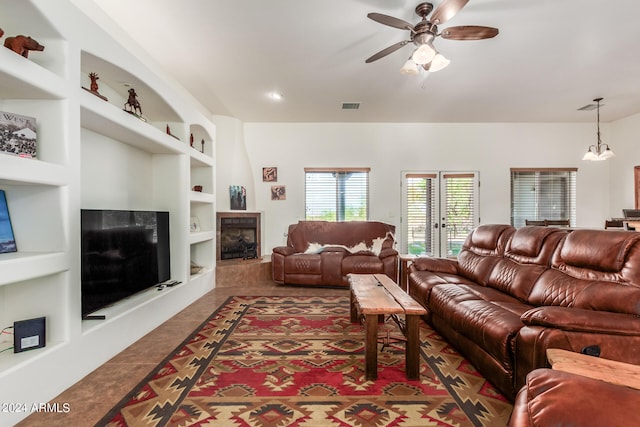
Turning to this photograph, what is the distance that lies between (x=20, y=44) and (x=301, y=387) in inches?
106

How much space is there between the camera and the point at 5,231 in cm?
188

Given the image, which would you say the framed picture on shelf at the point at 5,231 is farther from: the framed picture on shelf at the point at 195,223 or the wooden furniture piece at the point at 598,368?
the wooden furniture piece at the point at 598,368

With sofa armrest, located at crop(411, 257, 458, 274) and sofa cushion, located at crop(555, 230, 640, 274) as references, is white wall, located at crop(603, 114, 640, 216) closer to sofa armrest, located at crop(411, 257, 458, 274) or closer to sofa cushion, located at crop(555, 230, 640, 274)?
sofa armrest, located at crop(411, 257, 458, 274)

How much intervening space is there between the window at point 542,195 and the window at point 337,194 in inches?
121

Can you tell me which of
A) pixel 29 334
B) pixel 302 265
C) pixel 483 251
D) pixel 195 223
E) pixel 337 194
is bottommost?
pixel 302 265

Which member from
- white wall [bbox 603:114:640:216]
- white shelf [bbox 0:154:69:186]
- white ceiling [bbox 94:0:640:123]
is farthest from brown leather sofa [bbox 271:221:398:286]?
white wall [bbox 603:114:640:216]

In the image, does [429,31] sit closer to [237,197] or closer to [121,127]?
[121,127]

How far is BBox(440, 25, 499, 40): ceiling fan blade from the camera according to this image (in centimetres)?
245

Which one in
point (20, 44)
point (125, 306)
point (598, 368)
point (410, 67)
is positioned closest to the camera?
point (598, 368)

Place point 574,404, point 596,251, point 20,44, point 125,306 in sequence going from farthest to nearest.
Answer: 1. point 125,306
2. point 596,251
3. point 20,44
4. point 574,404

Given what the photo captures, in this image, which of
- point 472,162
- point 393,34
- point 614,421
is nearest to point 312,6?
point 393,34

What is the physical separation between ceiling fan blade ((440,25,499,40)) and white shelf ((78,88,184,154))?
287 centimetres

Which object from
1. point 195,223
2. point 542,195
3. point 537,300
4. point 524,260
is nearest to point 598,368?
point 537,300

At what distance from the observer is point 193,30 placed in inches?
115
